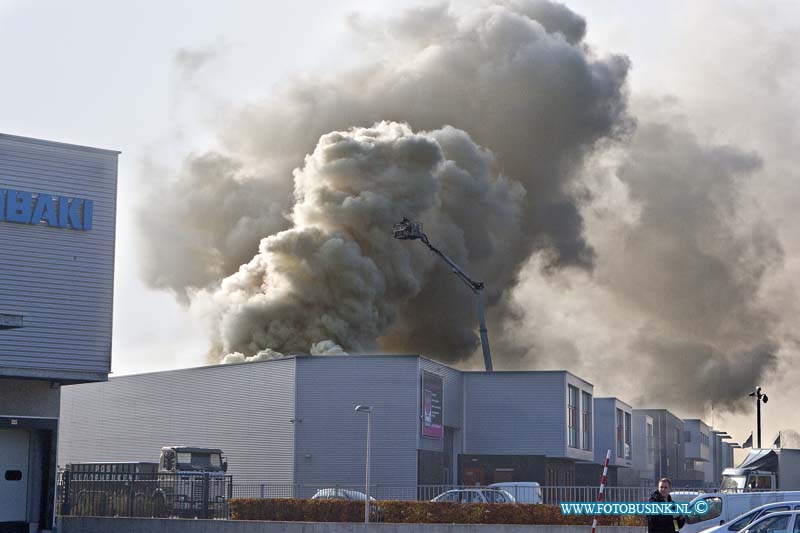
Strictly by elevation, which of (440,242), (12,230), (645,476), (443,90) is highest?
(443,90)

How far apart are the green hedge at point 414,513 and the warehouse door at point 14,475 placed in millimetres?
7326

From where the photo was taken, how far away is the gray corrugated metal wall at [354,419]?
51594 millimetres

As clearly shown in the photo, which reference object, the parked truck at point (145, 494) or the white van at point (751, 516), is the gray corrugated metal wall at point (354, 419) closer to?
the parked truck at point (145, 494)

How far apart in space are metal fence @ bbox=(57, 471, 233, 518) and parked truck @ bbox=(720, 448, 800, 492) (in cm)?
2259

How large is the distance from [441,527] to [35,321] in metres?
12.3

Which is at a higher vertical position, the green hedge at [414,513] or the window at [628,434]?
the window at [628,434]

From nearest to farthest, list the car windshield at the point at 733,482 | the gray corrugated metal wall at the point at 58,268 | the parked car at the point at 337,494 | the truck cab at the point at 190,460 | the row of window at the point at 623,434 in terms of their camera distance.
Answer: the gray corrugated metal wall at the point at 58,268 < the parked car at the point at 337,494 < the truck cab at the point at 190,460 < the car windshield at the point at 733,482 < the row of window at the point at 623,434

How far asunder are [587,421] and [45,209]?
38738 mm

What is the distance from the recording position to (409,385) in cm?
5247

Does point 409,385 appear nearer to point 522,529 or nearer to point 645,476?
point 522,529

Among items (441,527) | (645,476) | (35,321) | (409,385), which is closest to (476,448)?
(409,385)

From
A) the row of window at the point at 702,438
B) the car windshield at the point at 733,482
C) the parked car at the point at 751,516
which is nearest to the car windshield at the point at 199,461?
the car windshield at the point at 733,482

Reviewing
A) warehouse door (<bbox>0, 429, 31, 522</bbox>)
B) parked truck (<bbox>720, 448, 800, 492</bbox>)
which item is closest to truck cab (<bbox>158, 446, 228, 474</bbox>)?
warehouse door (<bbox>0, 429, 31, 522</bbox>)

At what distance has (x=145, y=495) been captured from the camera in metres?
39.2
